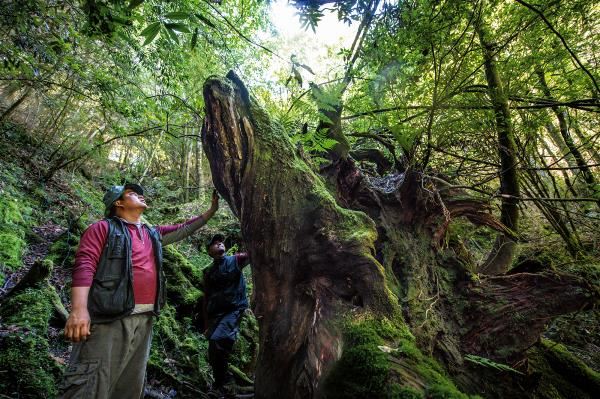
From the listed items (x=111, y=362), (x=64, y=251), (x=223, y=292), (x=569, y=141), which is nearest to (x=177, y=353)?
(x=223, y=292)

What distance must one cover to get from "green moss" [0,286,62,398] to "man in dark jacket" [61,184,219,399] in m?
0.95

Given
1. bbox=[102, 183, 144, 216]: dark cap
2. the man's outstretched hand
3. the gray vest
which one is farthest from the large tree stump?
the man's outstretched hand

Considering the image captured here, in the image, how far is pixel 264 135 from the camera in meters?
3.12

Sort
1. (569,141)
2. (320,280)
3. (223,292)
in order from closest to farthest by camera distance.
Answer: (320,280), (569,141), (223,292)

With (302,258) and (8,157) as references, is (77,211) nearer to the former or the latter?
(8,157)

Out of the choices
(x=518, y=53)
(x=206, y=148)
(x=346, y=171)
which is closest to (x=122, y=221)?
(x=206, y=148)

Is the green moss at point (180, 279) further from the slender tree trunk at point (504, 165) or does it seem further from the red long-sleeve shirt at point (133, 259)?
the slender tree trunk at point (504, 165)

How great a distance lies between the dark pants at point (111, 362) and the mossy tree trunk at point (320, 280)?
1.08 metres

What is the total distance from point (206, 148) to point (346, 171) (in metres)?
1.69

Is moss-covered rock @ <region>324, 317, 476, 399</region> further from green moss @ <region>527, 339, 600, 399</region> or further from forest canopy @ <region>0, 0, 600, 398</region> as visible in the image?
green moss @ <region>527, 339, 600, 399</region>

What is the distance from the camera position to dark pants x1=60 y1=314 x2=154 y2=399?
234 cm

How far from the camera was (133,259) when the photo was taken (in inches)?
113

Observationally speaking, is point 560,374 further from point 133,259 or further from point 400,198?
point 133,259

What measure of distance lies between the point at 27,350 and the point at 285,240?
117 inches
